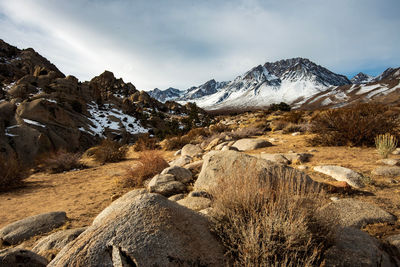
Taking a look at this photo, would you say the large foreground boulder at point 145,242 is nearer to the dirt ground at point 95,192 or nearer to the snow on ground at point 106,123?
the dirt ground at point 95,192

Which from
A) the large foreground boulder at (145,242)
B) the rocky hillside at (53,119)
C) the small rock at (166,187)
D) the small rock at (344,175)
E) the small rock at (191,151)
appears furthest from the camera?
the rocky hillside at (53,119)

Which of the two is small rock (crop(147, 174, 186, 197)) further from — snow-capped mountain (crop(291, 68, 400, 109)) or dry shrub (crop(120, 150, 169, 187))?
snow-capped mountain (crop(291, 68, 400, 109))

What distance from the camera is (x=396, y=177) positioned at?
365 centimetres

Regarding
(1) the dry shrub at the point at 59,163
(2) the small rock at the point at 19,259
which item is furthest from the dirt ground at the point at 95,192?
(2) the small rock at the point at 19,259

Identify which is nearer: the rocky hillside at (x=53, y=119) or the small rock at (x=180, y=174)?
the small rock at (x=180, y=174)

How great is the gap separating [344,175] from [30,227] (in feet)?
18.8

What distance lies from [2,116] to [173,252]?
14059mm

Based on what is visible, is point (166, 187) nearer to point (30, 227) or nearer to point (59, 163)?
point (30, 227)

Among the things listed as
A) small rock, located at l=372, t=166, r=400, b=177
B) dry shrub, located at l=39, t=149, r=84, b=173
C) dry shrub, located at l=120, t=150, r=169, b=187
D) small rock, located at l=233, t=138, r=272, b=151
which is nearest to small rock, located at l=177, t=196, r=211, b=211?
dry shrub, located at l=120, t=150, r=169, b=187

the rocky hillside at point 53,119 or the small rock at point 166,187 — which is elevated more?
the rocky hillside at point 53,119

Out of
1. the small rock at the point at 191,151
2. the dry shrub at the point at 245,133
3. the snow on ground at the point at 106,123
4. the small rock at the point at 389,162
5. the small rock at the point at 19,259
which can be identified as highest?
the snow on ground at the point at 106,123

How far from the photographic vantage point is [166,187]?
3979 mm

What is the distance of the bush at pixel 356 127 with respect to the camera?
6.01 metres

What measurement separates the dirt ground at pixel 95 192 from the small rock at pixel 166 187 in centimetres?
125
